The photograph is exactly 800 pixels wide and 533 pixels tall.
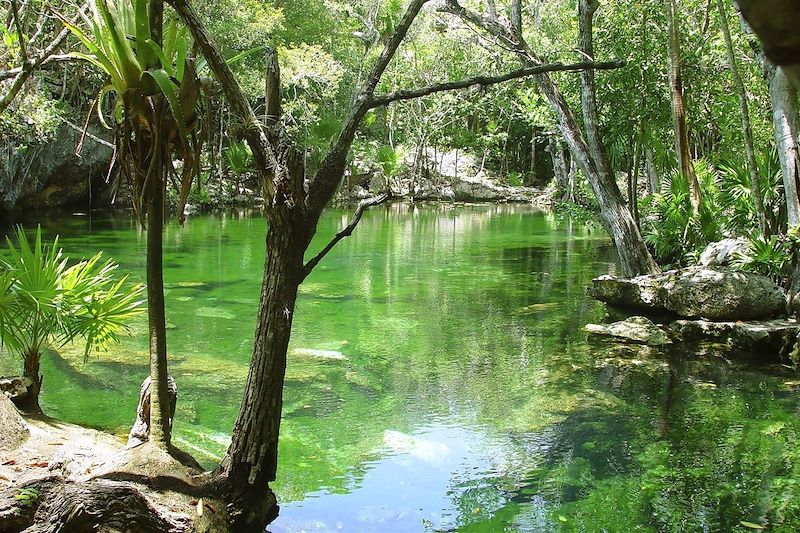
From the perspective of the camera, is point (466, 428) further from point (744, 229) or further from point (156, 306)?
point (744, 229)

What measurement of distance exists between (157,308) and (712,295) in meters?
7.44

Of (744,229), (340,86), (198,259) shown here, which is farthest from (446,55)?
(744,229)

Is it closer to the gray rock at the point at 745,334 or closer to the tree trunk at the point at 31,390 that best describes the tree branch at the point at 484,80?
the tree trunk at the point at 31,390

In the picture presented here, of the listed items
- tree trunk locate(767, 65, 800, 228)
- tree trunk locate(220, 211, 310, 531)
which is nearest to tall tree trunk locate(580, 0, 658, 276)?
tree trunk locate(767, 65, 800, 228)

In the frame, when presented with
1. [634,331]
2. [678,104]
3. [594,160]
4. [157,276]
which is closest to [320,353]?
[634,331]

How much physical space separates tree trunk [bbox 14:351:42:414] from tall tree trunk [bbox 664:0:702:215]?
973 cm

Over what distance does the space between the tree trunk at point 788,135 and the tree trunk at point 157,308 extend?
25.2 ft

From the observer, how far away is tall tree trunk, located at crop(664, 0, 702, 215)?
10.9 metres

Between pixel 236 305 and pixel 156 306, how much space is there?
7110 millimetres

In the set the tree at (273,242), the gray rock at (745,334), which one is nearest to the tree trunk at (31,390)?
the tree at (273,242)

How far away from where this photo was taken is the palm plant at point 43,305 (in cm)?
491

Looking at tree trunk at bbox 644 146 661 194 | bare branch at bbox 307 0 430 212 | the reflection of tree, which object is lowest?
the reflection of tree

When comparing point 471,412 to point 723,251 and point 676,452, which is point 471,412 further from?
point 723,251

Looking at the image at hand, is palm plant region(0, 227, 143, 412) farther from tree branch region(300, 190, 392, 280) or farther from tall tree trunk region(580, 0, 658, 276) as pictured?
tall tree trunk region(580, 0, 658, 276)
